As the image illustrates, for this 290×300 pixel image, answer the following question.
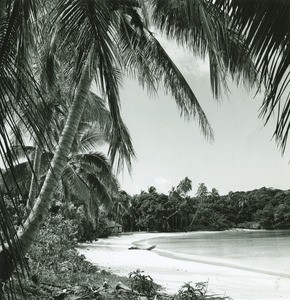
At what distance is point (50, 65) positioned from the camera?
20.6 ft

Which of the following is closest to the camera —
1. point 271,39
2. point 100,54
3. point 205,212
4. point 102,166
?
point 271,39

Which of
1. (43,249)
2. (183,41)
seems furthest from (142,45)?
(43,249)

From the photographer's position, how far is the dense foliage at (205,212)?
66812 millimetres

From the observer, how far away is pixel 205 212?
77.6m

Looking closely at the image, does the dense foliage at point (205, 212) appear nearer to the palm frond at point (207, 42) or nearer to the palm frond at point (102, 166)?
the palm frond at point (102, 166)

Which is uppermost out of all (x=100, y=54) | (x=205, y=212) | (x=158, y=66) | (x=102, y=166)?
(x=158, y=66)

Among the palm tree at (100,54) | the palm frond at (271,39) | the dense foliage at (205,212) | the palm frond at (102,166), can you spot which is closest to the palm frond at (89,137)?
the palm frond at (102,166)

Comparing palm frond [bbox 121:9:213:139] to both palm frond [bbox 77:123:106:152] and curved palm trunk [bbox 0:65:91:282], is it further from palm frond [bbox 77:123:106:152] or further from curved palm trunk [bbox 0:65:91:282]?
palm frond [bbox 77:123:106:152]

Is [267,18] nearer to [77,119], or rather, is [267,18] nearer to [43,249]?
[77,119]

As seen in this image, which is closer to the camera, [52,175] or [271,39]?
[271,39]

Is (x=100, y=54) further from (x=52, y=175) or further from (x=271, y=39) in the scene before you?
(x=52, y=175)

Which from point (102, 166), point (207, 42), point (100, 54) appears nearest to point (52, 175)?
point (207, 42)

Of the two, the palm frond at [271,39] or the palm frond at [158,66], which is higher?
the palm frond at [158,66]

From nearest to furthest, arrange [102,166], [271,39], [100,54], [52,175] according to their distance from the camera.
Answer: [271,39] → [100,54] → [52,175] → [102,166]
